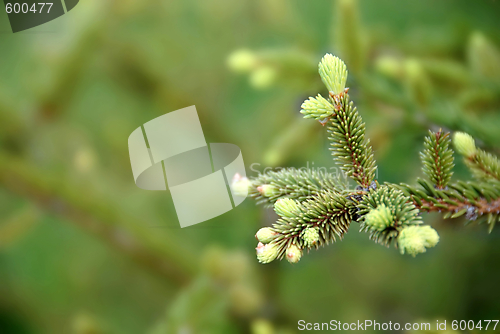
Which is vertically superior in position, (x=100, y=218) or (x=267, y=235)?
(x=267, y=235)

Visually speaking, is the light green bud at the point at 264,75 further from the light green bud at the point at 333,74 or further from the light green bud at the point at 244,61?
the light green bud at the point at 333,74

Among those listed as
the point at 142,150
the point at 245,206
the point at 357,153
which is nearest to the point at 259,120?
the point at 245,206

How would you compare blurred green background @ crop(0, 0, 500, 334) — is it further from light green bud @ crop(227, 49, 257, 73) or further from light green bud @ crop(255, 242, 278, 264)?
light green bud @ crop(255, 242, 278, 264)

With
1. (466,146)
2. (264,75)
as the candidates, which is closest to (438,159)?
(466,146)

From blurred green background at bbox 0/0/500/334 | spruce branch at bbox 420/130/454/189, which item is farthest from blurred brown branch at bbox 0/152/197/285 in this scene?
spruce branch at bbox 420/130/454/189

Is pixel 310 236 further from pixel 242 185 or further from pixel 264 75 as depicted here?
pixel 264 75

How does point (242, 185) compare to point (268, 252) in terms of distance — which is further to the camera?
point (242, 185)

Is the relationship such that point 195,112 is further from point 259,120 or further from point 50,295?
point 50,295
